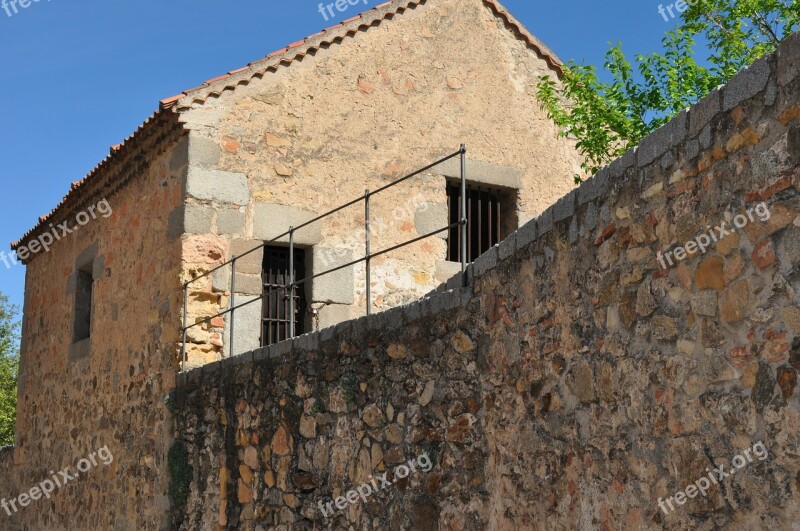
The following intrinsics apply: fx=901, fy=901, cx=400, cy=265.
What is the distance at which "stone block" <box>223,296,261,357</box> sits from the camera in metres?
8.40

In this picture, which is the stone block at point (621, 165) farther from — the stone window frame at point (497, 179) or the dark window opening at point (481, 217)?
the dark window opening at point (481, 217)

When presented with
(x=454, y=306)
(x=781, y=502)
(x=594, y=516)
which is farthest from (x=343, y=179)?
(x=781, y=502)

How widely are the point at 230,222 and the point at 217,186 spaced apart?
365 mm

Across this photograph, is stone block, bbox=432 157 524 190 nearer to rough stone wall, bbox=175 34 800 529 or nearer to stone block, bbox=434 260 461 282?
stone block, bbox=434 260 461 282

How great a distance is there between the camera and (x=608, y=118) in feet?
31.4

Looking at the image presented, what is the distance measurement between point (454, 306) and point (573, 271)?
105 centimetres

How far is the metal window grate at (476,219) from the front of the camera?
9844mm

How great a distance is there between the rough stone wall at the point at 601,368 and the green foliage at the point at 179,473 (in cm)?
146

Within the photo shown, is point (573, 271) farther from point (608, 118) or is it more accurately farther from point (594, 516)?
point (608, 118)

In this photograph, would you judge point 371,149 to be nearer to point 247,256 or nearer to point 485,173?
point 485,173

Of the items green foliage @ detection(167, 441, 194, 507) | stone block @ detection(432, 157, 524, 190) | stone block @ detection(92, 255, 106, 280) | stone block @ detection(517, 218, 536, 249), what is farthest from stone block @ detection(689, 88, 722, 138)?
stone block @ detection(92, 255, 106, 280)

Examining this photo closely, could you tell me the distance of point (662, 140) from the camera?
140 inches

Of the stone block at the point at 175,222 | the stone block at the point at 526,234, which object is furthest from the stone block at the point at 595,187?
the stone block at the point at 175,222

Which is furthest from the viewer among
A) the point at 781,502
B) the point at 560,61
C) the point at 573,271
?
the point at 560,61
